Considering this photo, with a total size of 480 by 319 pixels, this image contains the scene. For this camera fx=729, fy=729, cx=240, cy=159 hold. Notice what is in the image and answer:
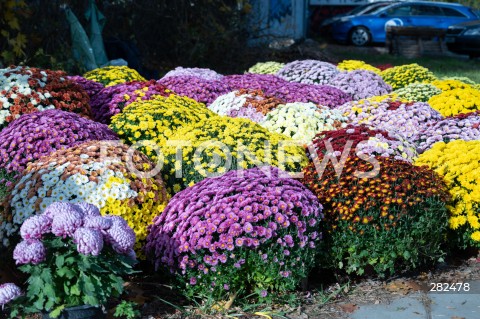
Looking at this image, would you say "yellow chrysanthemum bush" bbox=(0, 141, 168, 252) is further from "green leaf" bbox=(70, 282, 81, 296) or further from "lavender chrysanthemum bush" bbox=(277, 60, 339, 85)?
"lavender chrysanthemum bush" bbox=(277, 60, 339, 85)

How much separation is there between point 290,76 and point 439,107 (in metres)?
2.58

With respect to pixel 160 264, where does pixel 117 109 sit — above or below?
above

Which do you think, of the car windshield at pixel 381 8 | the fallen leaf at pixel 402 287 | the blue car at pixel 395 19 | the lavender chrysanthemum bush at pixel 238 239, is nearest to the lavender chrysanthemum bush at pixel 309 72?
the fallen leaf at pixel 402 287

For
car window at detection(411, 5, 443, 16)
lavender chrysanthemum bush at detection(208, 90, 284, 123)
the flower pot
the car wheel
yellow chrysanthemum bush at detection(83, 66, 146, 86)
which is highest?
car window at detection(411, 5, 443, 16)

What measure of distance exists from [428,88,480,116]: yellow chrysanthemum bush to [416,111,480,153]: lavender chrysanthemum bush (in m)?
1.00

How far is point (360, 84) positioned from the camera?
31.4 ft

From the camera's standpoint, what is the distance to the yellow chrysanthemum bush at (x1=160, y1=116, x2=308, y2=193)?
18.3 ft

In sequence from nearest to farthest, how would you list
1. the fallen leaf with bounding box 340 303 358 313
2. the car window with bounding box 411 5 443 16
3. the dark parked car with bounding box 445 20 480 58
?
the fallen leaf with bounding box 340 303 358 313 → the dark parked car with bounding box 445 20 480 58 → the car window with bounding box 411 5 443 16

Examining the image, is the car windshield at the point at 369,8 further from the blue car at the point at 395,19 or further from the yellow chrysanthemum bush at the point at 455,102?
the yellow chrysanthemum bush at the point at 455,102

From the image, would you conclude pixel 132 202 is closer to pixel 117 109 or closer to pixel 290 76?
pixel 117 109

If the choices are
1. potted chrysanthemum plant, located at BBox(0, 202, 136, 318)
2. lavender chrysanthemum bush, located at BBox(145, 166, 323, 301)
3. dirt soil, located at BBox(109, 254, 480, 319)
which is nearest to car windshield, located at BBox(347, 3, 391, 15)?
dirt soil, located at BBox(109, 254, 480, 319)

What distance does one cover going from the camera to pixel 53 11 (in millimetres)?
12703

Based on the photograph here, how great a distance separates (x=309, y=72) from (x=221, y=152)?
15.8 feet

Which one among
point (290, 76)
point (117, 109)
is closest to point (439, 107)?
point (290, 76)
